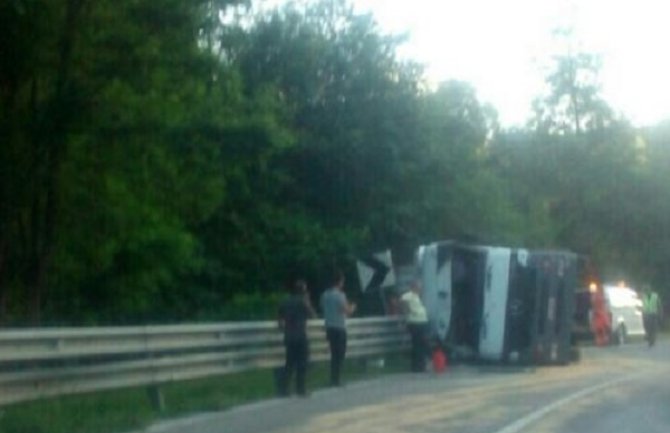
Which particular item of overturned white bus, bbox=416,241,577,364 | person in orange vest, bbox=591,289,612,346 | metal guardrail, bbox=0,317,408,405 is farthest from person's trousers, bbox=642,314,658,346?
metal guardrail, bbox=0,317,408,405

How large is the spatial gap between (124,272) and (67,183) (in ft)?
18.1

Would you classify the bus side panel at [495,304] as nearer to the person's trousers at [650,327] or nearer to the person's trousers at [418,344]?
the person's trousers at [418,344]

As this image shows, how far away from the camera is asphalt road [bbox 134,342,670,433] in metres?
19.9

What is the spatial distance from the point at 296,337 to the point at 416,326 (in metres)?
7.56

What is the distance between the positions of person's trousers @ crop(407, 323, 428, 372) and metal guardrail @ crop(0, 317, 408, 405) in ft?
12.6

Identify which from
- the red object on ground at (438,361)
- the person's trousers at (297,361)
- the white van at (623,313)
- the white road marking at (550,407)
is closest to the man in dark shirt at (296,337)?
the person's trousers at (297,361)

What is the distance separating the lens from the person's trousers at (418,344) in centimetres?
3244

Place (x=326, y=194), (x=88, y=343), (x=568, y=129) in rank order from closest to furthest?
(x=88, y=343) → (x=326, y=194) → (x=568, y=129)

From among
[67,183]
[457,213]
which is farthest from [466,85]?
[67,183]

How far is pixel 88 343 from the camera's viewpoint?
19.4 m

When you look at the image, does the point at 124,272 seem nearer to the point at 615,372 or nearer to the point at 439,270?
the point at 439,270

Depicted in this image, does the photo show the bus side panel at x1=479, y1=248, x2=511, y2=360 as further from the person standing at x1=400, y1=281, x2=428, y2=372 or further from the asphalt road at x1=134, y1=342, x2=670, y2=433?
the asphalt road at x1=134, y1=342, x2=670, y2=433

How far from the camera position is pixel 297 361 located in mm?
25250

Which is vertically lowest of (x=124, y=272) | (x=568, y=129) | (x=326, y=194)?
(x=124, y=272)
